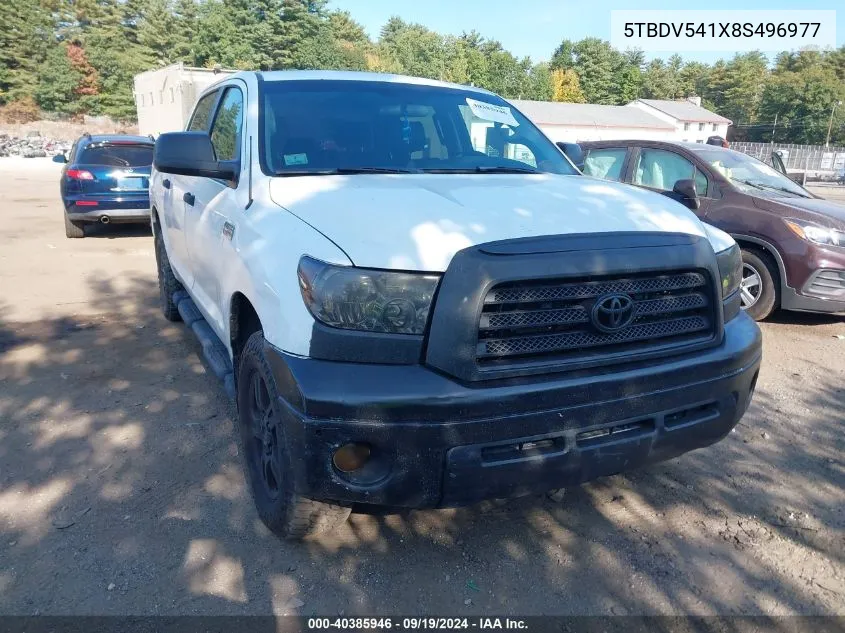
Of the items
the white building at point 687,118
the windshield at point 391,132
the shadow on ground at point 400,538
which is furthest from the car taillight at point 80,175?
the white building at point 687,118

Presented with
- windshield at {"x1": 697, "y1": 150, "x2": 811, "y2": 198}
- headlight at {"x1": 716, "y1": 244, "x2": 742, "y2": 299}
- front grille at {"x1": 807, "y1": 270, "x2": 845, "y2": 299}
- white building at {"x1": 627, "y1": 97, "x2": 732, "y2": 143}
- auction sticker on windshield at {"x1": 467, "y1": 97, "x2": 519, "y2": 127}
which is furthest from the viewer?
white building at {"x1": 627, "y1": 97, "x2": 732, "y2": 143}

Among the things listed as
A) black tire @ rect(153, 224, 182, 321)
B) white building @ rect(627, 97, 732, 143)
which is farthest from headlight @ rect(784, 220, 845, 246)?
white building @ rect(627, 97, 732, 143)

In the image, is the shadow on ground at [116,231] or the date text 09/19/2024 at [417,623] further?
the shadow on ground at [116,231]

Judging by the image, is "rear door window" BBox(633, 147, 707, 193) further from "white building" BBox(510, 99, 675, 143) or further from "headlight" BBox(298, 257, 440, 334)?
"white building" BBox(510, 99, 675, 143)

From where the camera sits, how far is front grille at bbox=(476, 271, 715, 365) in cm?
220

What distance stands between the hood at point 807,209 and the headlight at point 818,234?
2.4 inches

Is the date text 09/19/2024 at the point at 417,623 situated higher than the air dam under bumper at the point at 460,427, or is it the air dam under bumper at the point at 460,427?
the air dam under bumper at the point at 460,427

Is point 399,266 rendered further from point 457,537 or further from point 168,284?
point 168,284

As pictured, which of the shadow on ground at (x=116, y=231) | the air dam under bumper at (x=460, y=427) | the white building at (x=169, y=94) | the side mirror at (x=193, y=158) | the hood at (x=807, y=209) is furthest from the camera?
the white building at (x=169, y=94)

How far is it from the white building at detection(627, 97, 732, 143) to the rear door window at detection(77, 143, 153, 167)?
201 ft

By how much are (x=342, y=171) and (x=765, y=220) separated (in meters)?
4.50

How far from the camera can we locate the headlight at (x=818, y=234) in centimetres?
567

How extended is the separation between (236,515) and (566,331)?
Result: 1.72 meters

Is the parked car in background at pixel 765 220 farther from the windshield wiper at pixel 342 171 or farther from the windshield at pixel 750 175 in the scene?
the windshield wiper at pixel 342 171
